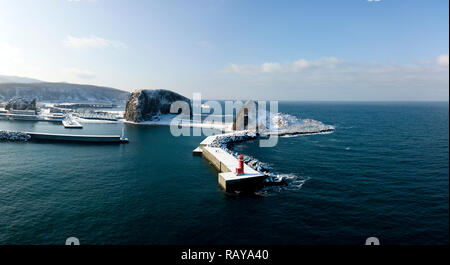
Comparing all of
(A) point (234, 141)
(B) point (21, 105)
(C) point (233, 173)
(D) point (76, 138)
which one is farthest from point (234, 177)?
(B) point (21, 105)

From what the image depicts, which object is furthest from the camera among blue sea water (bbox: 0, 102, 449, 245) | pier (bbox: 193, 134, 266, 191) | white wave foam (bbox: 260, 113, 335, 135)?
white wave foam (bbox: 260, 113, 335, 135)

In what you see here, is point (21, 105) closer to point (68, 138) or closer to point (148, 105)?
point (148, 105)

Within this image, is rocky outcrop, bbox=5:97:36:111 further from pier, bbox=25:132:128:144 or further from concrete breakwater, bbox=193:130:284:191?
concrete breakwater, bbox=193:130:284:191

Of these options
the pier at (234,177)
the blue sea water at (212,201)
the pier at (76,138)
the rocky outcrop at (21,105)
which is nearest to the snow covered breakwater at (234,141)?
the blue sea water at (212,201)

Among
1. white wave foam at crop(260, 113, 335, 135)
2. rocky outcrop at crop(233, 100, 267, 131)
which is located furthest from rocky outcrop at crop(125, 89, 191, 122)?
white wave foam at crop(260, 113, 335, 135)

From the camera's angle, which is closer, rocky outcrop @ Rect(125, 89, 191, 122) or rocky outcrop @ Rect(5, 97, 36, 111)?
rocky outcrop @ Rect(125, 89, 191, 122)

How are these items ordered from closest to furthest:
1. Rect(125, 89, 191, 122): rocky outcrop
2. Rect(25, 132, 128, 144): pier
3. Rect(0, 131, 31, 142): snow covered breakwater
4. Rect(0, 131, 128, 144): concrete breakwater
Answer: Rect(0, 131, 31, 142): snow covered breakwater → Rect(0, 131, 128, 144): concrete breakwater → Rect(25, 132, 128, 144): pier → Rect(125, 89, 191, 122): rocky outcrop
